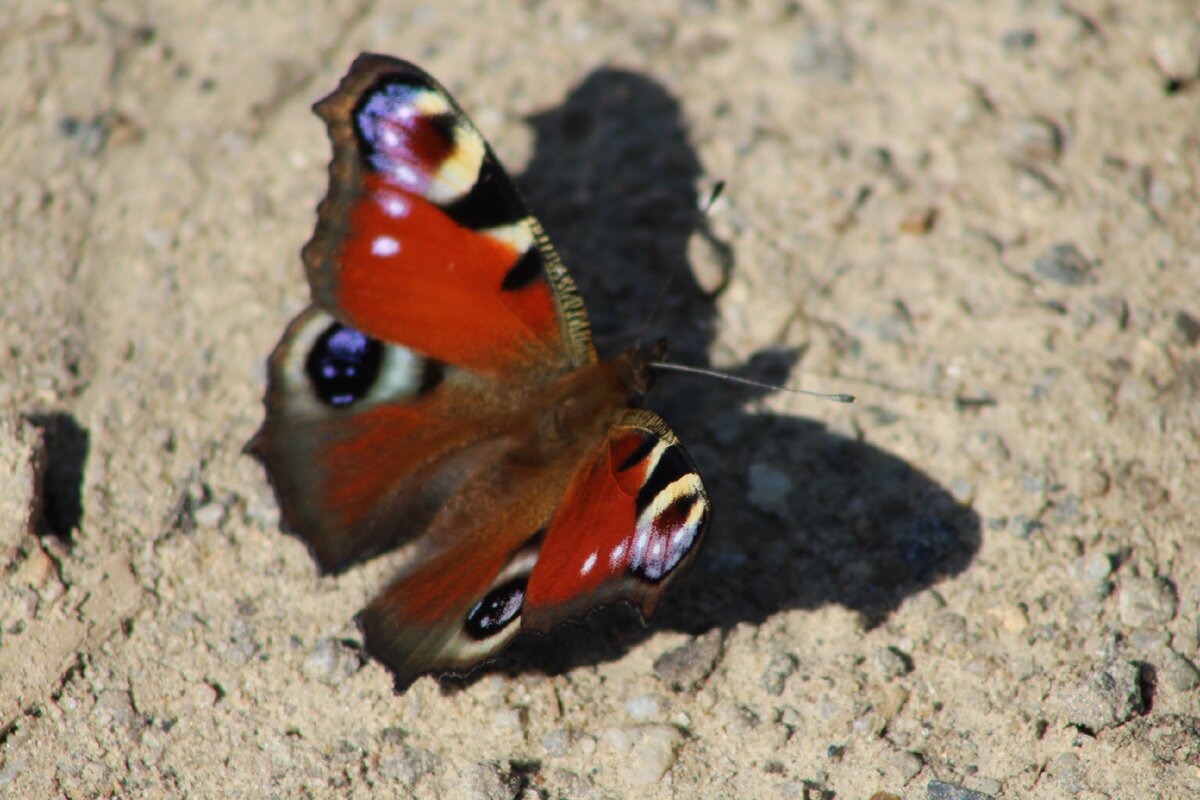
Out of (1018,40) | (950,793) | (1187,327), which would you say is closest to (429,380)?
(950,793)

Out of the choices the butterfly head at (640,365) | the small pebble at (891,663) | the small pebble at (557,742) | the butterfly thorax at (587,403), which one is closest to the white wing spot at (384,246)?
the butterfly thorax at (587,403)

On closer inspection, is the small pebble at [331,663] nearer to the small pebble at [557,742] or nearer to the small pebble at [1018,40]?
the small pebble at [557,742]

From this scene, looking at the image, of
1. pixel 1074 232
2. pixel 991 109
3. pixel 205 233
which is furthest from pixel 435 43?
pixel 1074 232

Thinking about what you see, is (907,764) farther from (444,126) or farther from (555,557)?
(444,126)

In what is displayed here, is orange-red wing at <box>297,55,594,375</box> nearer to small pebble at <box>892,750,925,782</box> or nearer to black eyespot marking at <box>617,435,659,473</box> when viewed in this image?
black eyespot marking at <box>617,435,659,473</box>

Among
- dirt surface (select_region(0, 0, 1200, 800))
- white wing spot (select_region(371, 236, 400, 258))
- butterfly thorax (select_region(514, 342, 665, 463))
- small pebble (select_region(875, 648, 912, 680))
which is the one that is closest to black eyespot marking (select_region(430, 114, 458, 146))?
white wing spot (select_region(371, 236, 400, 258))
